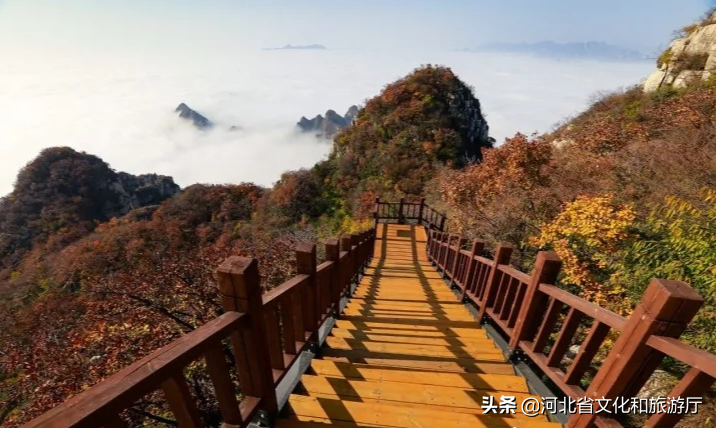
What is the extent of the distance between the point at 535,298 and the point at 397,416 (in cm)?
167

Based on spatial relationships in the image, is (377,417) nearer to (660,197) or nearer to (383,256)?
(660,197)

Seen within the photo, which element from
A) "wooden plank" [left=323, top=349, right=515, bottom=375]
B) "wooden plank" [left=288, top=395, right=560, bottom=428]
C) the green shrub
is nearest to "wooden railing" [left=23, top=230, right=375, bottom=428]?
"wooden plank" [left=288, top=395, right=560, bottom=428]

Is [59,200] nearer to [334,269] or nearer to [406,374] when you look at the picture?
[334,269]

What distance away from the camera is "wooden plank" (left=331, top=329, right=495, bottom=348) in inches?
158

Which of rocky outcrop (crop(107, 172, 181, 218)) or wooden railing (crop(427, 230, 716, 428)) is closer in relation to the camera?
wooden railing (crop(427, 230, 716, 428))

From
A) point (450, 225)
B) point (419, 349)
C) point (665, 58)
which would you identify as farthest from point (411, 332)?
point (665, 58)

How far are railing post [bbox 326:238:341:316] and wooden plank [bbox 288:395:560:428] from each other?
1.74 meters

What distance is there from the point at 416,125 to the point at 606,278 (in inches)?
1097

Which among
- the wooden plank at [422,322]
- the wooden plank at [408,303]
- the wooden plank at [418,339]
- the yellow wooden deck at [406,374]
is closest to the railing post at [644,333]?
the yellow wooden deck at [406,374]

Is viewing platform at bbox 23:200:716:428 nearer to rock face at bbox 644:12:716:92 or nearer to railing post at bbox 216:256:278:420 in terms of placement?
railing post at bbox 216:256:278:420

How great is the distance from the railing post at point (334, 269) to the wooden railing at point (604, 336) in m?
1.94

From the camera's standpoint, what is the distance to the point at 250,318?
6.47ft

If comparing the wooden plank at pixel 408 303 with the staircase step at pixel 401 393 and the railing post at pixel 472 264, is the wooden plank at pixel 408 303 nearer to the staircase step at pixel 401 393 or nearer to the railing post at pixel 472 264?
the railing post at pixel 472 264

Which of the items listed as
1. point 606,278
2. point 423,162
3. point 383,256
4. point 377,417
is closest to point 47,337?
point 383,256
